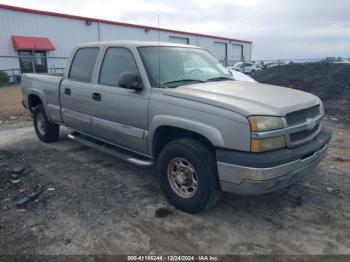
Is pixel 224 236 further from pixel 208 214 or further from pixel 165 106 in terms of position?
pixel 165 106

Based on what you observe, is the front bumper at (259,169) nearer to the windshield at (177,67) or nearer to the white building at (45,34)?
the windshield at (177,67)

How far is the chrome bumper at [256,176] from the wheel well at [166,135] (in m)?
0.62

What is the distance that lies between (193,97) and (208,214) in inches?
52.4

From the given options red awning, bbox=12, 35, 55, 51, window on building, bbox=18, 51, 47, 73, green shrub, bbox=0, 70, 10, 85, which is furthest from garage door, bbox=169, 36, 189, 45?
green shrub, bbox=0, 70, 10, 85

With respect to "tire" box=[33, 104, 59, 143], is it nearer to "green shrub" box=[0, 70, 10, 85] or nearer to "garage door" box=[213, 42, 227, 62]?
"green shrub" box=[0, 70, 10, 85]

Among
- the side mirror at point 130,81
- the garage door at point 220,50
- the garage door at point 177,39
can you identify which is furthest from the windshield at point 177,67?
the garage door at point 220,50

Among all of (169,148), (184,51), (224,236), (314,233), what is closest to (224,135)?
(169,148)

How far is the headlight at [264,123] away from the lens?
2.89 m

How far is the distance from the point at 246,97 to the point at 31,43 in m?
24.5

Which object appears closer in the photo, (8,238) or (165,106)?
(8,238)

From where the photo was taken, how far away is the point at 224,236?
3.15 meters

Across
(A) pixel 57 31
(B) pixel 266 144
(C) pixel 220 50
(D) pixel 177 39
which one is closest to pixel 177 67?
(B) pixel 266 144

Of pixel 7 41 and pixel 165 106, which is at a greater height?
pixel 7 41

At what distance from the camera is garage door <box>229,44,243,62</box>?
50.9 metres
